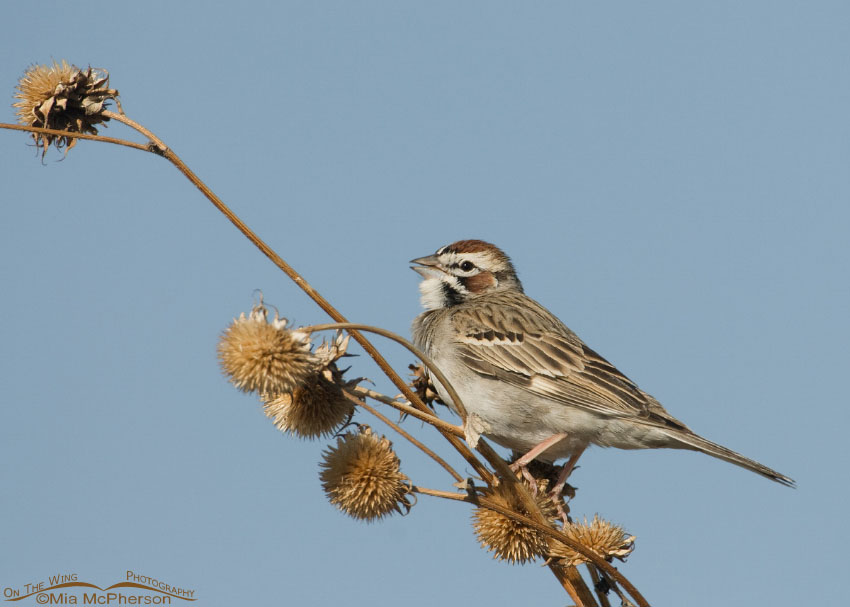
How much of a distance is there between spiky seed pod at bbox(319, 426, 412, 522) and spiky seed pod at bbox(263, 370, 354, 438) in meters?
0.18

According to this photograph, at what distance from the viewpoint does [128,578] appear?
5.29 m

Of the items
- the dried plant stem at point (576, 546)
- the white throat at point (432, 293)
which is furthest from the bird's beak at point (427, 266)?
the dried plant stem at point (576, 546)

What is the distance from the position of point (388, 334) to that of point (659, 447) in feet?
13.2

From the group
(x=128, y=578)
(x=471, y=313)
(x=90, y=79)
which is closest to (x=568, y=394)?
(x=471, y=313)

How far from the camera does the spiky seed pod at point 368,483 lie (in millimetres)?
4250

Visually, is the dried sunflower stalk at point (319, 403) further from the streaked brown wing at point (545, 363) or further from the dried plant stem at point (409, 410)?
the streaked brown wing at point (545, 363)

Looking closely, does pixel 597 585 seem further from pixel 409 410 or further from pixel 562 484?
pixel 562 484

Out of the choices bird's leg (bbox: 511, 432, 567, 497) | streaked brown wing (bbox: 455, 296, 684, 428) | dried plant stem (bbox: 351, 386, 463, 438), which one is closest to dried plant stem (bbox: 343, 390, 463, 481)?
dried plant stem (bbox: 351, 386, 463, 438)

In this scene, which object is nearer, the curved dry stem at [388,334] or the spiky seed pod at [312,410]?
the curved dry stem at [388,334]

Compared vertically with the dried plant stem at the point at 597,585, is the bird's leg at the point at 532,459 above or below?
above

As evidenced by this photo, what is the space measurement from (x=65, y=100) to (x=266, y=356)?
6.21 ft

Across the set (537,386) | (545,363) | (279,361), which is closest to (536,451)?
(537,386)

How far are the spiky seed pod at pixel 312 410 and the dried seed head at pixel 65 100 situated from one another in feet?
5.52

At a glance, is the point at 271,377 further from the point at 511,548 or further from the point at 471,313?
the point at 471,313
